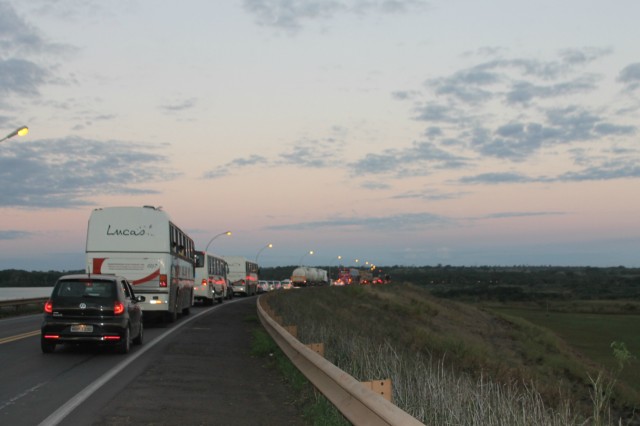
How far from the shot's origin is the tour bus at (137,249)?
2333 centimetres

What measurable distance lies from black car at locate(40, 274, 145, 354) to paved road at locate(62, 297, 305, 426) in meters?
0.96

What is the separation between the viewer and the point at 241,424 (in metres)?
8.41

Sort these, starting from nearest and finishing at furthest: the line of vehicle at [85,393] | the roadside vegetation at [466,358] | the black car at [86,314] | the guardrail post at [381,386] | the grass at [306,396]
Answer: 1. the guardrail post at [381,386]
2. the roadside vegetation at [466,358]
3. the grass at [306,396]
4. the line of vehicle at [85,393]
5. the black car at [86,314]

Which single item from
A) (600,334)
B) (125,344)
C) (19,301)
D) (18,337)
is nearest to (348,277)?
(600,334)

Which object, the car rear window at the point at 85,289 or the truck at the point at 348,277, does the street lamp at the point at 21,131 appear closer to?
the car rear window at the point at 85,289

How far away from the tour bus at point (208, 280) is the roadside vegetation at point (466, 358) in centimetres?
399

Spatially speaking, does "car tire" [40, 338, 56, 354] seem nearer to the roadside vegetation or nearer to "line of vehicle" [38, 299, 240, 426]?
"line of vehicle" [38, 299, 240, 426]

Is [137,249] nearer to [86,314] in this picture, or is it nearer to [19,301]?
[86,314]

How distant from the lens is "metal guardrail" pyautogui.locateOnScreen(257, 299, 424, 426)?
17.0 ft

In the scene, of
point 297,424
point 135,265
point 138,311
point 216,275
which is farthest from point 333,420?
point 216,275

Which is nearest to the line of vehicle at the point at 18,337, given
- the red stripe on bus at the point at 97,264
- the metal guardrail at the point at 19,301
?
the red stripe on bus at the point at 97,264

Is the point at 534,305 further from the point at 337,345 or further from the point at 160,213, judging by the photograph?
the point at 337,345

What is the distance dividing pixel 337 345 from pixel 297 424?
4460 mm

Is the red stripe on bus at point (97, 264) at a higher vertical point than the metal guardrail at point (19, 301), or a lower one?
higher
